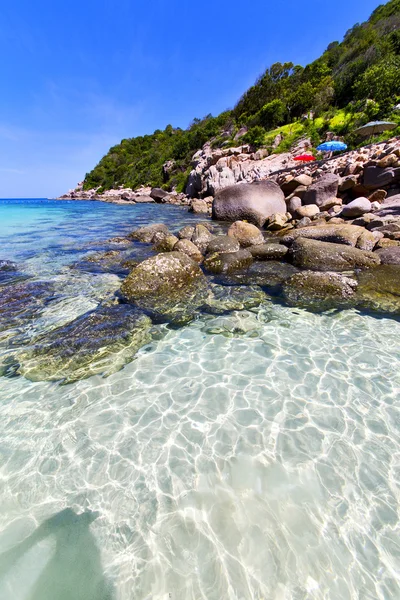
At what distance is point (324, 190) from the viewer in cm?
1372

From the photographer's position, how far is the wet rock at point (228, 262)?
7.13 metres

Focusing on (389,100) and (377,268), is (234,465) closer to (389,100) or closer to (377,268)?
(377,268)

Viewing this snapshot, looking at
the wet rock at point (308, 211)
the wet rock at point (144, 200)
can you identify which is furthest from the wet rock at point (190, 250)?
the wet rock at point (144, 200)

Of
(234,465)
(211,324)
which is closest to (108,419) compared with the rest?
Result: (234,465)

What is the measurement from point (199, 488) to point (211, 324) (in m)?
2.66

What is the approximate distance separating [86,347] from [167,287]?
2.33 meters

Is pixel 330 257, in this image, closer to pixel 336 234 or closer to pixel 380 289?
pixel 336 234

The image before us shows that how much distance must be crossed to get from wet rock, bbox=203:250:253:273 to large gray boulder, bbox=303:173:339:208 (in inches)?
345

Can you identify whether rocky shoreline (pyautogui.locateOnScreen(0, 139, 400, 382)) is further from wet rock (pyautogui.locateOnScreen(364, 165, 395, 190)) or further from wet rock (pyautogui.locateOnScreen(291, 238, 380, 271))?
wet rock (pyautogui.locateOnScreen(364, 165, 395, 190))

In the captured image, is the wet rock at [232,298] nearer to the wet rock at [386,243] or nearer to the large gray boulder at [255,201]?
the wet rock at [386,243]

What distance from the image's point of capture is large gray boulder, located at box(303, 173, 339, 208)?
13.6 m

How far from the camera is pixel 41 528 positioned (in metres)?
1.96

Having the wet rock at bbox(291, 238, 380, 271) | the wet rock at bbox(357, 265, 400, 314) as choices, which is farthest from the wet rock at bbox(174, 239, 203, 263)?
the wet rock at bbox(357, 265, 400, 314)

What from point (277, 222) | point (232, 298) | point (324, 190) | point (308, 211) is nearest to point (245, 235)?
point (277, 222)
